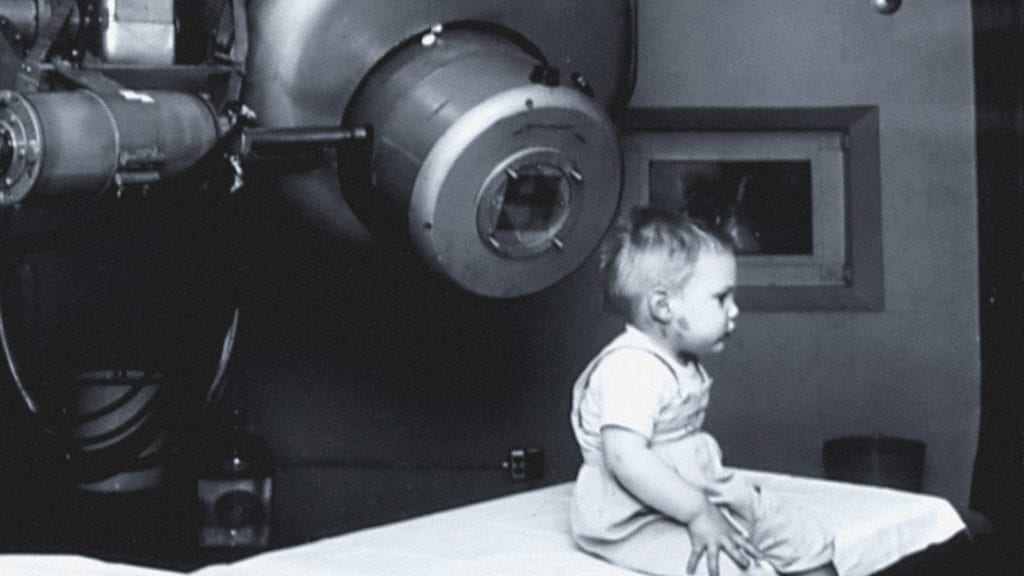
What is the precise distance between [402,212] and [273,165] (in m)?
0.27

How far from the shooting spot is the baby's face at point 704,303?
169cm

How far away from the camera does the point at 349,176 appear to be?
236 centimetres

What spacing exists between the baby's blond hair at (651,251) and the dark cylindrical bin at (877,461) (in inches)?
59.2

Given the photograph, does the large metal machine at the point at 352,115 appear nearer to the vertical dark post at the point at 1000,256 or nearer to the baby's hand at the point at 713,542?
the baby's hand at the point at 713,542

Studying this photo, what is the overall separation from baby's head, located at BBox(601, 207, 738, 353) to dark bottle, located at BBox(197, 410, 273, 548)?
130 cm

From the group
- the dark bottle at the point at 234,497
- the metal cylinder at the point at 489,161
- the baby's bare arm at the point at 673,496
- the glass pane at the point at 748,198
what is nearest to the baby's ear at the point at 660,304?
the baby's bare arm at the point at 673,496

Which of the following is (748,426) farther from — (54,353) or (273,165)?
(54,353)

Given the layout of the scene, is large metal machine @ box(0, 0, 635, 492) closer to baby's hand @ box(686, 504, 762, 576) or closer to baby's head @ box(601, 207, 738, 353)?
baby's head @ box(601, 207, 738, 353)

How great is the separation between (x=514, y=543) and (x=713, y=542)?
0.25m

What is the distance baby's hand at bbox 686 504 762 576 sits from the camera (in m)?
1.53

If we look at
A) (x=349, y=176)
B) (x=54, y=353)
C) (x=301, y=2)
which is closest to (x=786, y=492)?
(x=349, y=176)

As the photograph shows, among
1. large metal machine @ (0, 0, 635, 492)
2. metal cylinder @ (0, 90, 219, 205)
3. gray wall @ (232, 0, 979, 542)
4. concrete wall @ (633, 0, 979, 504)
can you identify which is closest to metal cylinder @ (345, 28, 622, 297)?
large metal machine @ (0, 0, 635, 492)

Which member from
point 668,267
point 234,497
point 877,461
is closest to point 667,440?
point 668,267

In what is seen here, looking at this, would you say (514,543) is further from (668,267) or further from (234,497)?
(234,497)
